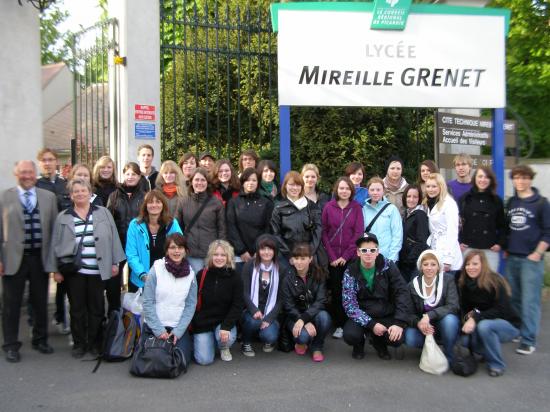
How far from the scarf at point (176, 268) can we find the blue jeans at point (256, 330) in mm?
778

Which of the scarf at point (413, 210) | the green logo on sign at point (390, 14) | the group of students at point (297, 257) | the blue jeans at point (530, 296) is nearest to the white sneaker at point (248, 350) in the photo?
the group of students at point (297, 257)

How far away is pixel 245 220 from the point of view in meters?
5.87

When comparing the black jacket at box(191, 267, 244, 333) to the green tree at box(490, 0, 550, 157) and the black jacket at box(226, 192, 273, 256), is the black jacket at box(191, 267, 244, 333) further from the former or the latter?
the green tree at box(490, 0, 550, 157)

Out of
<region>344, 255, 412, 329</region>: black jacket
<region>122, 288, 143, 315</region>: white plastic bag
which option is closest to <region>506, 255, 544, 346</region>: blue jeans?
<region>344, 255, 412, 329</region>: black jacket

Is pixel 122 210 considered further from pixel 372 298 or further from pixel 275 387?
pixel 372 298

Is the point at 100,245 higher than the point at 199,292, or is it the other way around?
the point at 100,245

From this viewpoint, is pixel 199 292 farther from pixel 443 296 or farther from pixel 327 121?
pixel 327 121

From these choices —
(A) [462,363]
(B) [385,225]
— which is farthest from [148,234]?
(A) [462,363]

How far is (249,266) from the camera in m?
5.59

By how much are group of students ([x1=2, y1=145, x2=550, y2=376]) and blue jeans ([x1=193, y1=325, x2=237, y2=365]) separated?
0.01 meters

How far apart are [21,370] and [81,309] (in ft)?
2.33

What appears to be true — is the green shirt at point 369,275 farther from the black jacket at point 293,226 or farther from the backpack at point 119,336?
the backpack at point 119,336

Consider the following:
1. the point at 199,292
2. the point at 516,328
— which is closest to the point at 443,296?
the point at 516,328

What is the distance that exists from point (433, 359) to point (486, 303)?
0.78m
